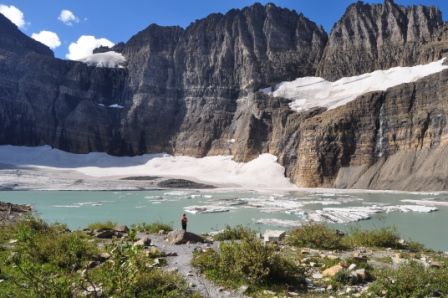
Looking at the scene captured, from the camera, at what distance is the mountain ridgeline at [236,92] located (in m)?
88.8

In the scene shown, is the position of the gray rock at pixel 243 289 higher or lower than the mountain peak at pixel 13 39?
lower

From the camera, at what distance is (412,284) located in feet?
29.0

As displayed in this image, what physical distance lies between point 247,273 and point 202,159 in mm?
108968

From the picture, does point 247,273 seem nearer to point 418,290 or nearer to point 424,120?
point 418,290

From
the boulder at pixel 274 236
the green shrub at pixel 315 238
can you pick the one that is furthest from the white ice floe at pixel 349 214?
the green shrub at pixel 315 238

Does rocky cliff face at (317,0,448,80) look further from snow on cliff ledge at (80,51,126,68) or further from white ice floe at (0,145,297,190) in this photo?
snow on cliff ledge at (80,51,126,68)

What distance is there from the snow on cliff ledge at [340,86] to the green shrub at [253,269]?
85998 mm

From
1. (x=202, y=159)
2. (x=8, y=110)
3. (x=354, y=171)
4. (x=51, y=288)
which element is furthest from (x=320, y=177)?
(x=8, y=110)

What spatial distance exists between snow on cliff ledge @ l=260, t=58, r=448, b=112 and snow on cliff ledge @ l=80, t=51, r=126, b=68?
2212 inches

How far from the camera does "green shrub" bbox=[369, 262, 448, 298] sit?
866 centimetres

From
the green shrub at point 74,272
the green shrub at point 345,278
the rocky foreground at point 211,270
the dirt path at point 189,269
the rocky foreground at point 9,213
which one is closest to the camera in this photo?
the green shrub at point 74,272

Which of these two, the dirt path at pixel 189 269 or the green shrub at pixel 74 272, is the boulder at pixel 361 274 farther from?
the green shrub at pixel 74 272

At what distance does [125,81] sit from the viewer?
141750mm

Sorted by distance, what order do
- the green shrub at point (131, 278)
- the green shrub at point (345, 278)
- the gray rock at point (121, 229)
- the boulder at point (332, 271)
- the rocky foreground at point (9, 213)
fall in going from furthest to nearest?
1. the rocky foreground at point (9, 213)
2. the gray rock at point (121, 229)
3. the boulder at point (332, 271)
4. the green shrub at point (345, 278)
5. the green shrub at point (131, 278)
